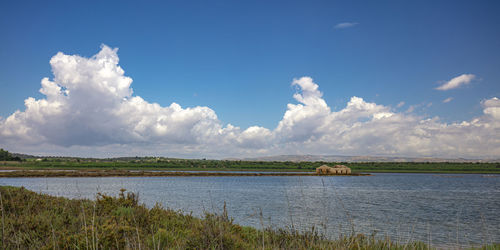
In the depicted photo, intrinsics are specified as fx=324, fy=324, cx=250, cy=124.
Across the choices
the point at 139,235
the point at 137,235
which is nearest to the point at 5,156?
→ the point at 139,235

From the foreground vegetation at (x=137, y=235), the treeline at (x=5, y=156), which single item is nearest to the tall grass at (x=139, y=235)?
the foreground vegetation at (x=137, y=235)

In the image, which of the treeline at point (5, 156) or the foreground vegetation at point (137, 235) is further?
the treeline at point (5, 156)

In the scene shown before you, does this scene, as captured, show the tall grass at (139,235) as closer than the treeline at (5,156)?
Yes

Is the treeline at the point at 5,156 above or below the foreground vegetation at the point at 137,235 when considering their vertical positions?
below

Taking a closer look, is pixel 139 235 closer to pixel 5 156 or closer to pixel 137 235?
pixel 137 235

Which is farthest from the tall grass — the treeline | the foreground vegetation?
the treeline

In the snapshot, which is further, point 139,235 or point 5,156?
point 5,156

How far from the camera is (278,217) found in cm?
2169

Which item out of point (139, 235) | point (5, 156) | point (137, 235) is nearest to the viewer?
point (137, 235)

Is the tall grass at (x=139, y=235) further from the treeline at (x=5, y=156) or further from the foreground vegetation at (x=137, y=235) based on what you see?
the treeline at (x=5, y=156)

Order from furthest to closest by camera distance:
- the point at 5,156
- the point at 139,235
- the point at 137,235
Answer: the point at 5,156, the point at 139,235, the point at 137,235

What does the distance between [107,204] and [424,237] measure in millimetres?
14854

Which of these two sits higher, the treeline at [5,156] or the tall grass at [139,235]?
the tall grass at [139,235]

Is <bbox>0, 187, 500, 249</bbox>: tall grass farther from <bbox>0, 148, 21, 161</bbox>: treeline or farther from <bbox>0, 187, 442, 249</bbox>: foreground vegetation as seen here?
<bbox>0, 148, 21, 161</bbox>: treeline
